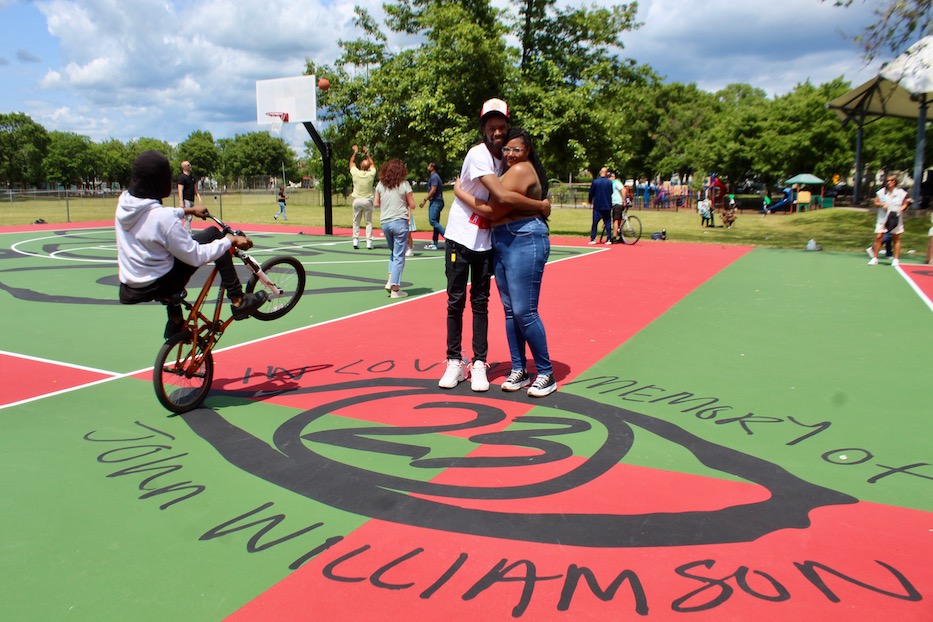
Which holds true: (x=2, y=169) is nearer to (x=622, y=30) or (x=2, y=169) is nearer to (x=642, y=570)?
(x=622, y=30)

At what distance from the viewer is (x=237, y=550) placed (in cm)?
316

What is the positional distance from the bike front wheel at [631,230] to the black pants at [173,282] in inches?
595

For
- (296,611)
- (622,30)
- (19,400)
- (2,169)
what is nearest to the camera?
(296,611)

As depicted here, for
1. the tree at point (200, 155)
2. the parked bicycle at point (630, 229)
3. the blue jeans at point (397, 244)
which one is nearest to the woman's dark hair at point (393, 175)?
the blue jeans at point (397, 244)

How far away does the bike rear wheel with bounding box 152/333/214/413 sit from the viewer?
189 inches

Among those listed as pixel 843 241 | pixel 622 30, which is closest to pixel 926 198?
pixel 843 241

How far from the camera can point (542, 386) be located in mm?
5324

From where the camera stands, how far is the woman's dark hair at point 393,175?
10.1m

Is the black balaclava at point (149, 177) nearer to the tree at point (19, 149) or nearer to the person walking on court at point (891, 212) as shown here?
the person walking on court at point (891, 212)

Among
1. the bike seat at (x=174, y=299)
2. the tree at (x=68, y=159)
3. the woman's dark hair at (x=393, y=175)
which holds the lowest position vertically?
the bike seat at (x=174, y=299)

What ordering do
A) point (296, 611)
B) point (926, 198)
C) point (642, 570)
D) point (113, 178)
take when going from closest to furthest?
point (296, 611), point (642, 570), point (926, 198), point (113, 178)

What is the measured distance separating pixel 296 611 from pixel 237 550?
604 mm

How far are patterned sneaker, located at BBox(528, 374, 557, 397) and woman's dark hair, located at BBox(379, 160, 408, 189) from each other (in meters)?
5.50

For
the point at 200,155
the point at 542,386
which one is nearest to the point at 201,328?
the point at 542,386
